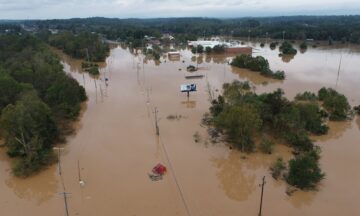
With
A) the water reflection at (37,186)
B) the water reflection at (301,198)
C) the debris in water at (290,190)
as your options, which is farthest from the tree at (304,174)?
the water reflection at (37,186)

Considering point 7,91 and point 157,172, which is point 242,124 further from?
point 7,91

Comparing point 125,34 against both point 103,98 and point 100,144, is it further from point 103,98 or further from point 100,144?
point 100,144

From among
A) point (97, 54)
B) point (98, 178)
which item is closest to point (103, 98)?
point (98, 178)

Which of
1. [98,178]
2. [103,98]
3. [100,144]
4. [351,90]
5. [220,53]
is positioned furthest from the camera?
[220,53]

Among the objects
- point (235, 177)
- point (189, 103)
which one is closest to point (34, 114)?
point (235, 177)

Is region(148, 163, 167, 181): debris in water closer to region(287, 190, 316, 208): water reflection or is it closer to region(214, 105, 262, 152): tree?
region(214, 105, 262, 152): tree

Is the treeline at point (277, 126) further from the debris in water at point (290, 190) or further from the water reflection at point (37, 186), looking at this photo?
the water reflection at point (37, 186)

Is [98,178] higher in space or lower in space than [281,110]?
lower

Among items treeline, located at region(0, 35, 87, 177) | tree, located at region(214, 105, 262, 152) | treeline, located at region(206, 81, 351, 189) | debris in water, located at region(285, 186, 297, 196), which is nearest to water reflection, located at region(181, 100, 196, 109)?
treeline, located at region(206, 81, 351, 189)
